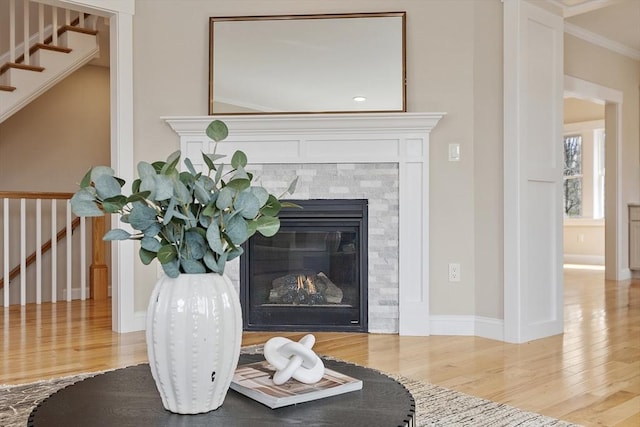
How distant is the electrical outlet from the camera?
12.3 feet

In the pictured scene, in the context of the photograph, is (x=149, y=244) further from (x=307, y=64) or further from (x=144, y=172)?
(x=307, y=64)

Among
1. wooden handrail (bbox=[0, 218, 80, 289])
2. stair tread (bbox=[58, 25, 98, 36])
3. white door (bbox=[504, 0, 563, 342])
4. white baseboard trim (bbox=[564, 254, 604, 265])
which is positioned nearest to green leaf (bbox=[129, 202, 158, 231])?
white door (bbox=[504, 0, 563, 342])

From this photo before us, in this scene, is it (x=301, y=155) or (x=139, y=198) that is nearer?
(x=139, y=198)

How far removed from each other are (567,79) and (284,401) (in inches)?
211

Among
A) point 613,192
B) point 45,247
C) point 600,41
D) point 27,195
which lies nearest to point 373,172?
point 27,195

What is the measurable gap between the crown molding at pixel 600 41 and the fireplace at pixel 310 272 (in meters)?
3.32

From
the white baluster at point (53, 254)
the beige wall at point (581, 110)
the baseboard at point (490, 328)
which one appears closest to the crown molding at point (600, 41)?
the beige wall at point (581, 110)

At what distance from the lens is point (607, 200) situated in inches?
271

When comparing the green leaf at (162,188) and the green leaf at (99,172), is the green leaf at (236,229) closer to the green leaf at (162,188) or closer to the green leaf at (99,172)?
the green leaf at (162,188)

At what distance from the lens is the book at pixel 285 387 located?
1.22m

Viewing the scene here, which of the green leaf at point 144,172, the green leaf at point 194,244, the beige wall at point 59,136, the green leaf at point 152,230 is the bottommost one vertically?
the green leaf at point 194,244

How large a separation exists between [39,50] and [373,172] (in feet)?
10.9

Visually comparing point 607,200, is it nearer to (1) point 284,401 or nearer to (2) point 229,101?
(2) point 229,101

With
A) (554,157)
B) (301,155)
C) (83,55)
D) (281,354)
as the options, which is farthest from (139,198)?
(83,55)
